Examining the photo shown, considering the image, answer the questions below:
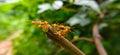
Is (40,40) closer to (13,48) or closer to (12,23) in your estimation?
(13,48)

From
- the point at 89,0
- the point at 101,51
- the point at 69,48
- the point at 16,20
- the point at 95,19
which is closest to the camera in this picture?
the point at 69,48

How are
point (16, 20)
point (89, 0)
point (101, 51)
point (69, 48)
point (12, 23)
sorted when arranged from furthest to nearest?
point (12, 23) < point (16, 20) < point (89, 0) < point (101, 51) < point (69, 48)

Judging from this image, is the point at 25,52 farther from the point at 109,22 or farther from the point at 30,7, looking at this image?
the point at 109,22

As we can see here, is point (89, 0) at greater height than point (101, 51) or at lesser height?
greater

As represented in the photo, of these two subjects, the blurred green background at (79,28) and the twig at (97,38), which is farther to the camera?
the blurred green background at (79,28)

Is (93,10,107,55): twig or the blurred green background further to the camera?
the blurred green background

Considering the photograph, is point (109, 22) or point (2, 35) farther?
point (2, 35)

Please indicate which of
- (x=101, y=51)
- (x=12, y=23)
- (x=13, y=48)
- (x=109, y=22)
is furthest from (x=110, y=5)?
(x=12, y=23)

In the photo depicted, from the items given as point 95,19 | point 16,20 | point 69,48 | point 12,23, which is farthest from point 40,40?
point 69,48

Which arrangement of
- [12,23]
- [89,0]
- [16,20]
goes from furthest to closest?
1. [12,23]
2. [16,20]
3. [89,0]
